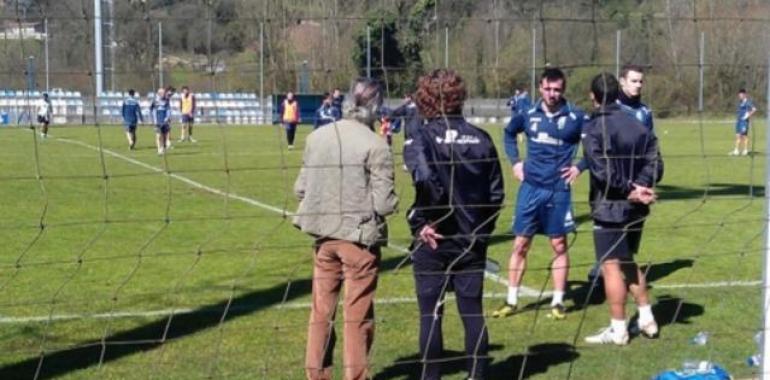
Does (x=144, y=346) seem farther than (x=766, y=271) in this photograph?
Yes

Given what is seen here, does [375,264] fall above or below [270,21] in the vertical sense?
below

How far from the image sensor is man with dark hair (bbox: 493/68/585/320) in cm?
807

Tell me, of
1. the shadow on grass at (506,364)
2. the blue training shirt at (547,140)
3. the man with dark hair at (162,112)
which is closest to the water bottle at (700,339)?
the shadow on grass at (506,364)

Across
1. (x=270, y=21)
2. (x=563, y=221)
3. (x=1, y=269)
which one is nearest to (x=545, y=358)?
(x=563, y=221)

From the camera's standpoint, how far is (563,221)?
8359mm

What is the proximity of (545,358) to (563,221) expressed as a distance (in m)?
1.46

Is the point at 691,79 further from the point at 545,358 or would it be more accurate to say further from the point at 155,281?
the point at 155,281

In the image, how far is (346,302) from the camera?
20.3 feet

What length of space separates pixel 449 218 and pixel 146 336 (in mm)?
2407

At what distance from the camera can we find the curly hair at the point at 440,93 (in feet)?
20.7

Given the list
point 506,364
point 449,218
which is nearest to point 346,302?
point 449,218

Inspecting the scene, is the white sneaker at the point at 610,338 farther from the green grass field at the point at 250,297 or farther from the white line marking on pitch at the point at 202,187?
the white line marking on pitch at the point at 202,187

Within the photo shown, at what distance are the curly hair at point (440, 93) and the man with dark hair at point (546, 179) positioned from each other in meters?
1.72

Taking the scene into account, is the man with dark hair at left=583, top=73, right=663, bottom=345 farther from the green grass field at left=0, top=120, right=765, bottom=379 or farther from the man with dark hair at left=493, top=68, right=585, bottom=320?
the man with dark hair at left=493, top=68, right=585, bottom=320
